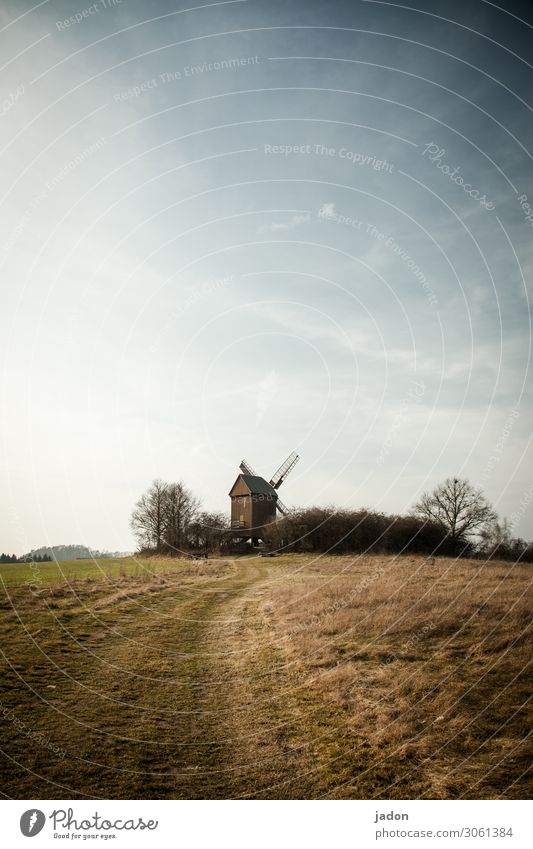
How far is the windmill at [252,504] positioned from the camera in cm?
6512

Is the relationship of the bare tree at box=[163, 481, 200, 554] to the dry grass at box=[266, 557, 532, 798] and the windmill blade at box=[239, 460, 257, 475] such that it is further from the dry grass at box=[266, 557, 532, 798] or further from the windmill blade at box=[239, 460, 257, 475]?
the dry grass at box=[266, 557, 532, 798]

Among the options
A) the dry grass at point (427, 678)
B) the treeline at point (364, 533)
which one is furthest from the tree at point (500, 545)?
the dry grass at point (427, 678)

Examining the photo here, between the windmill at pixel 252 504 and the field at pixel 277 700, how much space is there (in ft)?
156

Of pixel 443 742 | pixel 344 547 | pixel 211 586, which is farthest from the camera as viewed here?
pixel 344 547

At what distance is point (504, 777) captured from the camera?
6.43 metres

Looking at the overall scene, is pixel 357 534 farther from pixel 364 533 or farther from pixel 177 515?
pixel 177 515

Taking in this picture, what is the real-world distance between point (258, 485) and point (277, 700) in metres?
60.5

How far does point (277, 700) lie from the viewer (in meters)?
9.47

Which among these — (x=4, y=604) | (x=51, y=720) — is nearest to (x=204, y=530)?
(x=4, y=604)

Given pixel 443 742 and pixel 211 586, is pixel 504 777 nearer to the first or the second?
pixel 443 742
